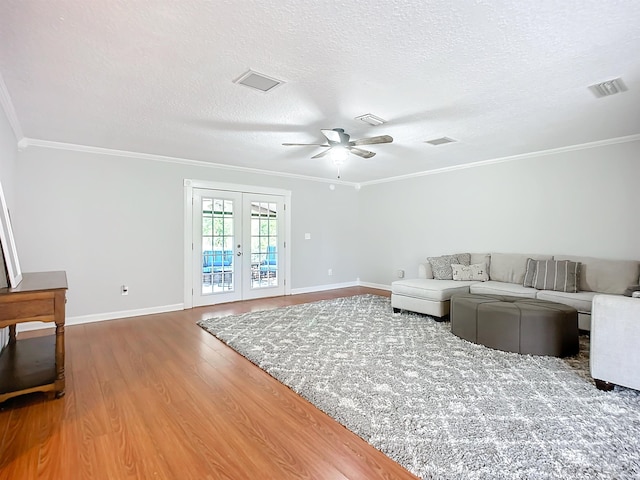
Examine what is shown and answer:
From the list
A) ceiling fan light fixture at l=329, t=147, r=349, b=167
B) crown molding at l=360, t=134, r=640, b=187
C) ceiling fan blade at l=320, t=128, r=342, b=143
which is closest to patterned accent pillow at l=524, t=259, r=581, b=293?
crown molding at l=360, t=134, r=640, b=187

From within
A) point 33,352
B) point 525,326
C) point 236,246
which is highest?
point 236,246

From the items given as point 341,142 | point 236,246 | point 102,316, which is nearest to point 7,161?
point 102,316

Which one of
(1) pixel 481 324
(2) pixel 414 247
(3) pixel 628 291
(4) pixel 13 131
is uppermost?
(4) pixel 13 131

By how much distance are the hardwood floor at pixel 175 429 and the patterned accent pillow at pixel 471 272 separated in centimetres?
358

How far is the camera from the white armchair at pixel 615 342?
95.0 inches

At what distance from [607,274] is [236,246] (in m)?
5.44

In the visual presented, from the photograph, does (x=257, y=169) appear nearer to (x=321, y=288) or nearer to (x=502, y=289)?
(x=321, y=288)

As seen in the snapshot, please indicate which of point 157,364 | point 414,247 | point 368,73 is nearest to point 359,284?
point 414,247

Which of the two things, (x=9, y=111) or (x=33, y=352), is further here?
(x=9, y=111)

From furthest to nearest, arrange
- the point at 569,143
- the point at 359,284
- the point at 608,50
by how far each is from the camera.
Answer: the point at 359,284 → the point at 569,143 → the point at 608,50

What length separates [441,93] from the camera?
293 cm

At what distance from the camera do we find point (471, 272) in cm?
527

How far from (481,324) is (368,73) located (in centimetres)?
282

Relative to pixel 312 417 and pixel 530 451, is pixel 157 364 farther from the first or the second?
pixel 530 451
